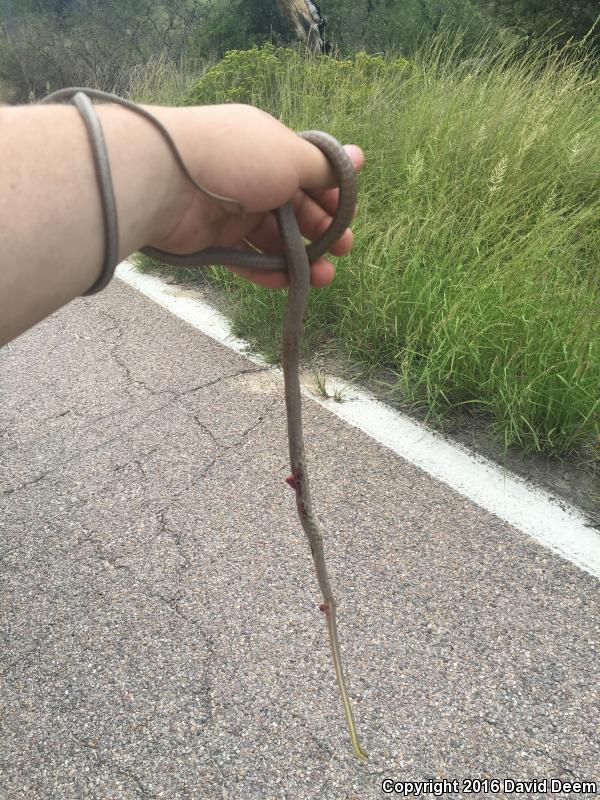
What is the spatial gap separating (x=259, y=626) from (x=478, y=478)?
98cm

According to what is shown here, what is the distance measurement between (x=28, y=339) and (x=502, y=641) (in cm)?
314

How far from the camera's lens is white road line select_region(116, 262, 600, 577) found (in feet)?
6.60

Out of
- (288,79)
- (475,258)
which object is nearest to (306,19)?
(288,79)

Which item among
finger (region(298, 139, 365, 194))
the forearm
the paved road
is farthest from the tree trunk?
the forearm

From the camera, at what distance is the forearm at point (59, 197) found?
0.73 metres

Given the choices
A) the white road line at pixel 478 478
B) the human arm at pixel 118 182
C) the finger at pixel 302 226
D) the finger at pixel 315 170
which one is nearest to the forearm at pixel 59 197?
the human arm at pixel 118 182

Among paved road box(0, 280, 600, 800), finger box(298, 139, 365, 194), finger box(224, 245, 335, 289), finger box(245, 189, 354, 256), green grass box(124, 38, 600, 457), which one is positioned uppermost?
finger box(298, 139, 365, 194)

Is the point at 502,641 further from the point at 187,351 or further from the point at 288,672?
the point at 187,351

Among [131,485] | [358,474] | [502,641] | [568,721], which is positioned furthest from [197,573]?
[568,721]

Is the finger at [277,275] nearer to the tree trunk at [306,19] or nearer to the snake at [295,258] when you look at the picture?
the snake at [295,258]

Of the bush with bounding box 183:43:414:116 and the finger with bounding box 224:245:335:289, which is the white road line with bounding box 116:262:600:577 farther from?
the bush with bounding box 183:43:414:116

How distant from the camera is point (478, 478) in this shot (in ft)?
7.57

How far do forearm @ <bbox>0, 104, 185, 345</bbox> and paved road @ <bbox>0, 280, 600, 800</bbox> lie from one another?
46.8 inches

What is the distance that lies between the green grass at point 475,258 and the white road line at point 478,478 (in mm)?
143
